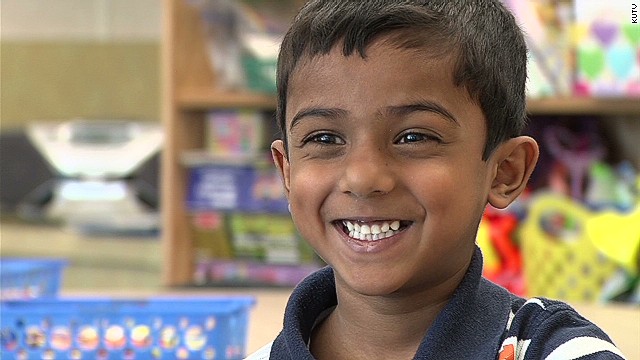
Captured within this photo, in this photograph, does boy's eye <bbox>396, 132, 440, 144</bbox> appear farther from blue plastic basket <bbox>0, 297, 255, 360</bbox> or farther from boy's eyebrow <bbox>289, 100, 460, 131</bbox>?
blue plastic basket <bbox>0, 297, 255, 360</bbox>

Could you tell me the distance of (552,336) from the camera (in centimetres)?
93

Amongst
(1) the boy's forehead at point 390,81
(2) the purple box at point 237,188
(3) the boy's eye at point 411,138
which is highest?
(2) the purple box at point 237,188

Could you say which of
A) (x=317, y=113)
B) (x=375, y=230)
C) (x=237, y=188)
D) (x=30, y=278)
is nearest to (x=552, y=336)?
(x=375, y=230)

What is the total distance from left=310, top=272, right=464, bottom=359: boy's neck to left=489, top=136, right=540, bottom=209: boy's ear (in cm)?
8

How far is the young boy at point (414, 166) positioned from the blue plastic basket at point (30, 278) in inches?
42.2

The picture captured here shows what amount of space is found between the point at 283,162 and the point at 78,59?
309 cm

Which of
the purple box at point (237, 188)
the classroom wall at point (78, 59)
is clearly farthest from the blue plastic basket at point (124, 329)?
the classroom wall at point (78, 59)

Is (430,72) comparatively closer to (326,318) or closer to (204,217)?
(326,318)

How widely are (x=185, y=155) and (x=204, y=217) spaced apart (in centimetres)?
19

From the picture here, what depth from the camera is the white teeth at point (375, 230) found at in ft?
3.21

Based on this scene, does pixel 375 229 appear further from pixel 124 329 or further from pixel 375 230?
pixel 124 329

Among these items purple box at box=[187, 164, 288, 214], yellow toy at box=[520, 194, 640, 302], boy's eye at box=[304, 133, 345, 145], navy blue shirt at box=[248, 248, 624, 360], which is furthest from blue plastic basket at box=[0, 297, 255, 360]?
purple box at box=[187, 164, 288, 214]

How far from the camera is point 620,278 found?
8.40ft

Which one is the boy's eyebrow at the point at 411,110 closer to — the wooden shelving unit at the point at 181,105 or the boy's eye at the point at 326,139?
the boy's eye at the point at 326,139
